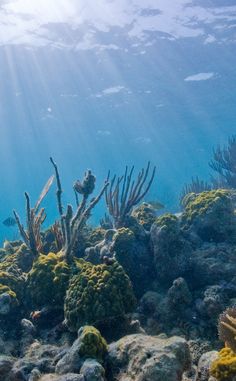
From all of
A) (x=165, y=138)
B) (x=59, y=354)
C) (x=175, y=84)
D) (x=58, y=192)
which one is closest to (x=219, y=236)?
(x=58, y=192)

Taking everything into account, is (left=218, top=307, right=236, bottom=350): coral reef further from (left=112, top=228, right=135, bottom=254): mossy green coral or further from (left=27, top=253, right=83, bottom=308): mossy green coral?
(left=112, top=228, right=135, bottom=254): mossy green coral

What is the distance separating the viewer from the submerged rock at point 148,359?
325 centimetres

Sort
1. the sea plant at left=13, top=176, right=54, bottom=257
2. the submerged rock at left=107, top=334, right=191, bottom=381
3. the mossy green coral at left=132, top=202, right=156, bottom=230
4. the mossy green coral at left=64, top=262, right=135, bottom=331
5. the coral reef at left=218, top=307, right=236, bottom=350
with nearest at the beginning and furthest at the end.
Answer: the submerged rock at left=107, top=334, right=191, bottom=381 → the coral reef at left=218, top=307, right=236, bottom=350 → the mossy green coral at left=64, top=262, right=135, bottom=331 → the sea plant at left=13, top=176, right=54, bottom=257 → the mossy green coral at left=132, top=202, right=156, bottom=230

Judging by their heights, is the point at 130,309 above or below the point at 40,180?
below

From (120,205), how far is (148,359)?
496 cm

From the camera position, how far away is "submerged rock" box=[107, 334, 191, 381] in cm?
325

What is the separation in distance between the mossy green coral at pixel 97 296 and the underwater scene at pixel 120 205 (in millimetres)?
17

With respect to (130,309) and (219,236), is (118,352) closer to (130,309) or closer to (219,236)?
(130,309)

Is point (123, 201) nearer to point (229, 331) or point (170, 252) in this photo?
point (170, 252)

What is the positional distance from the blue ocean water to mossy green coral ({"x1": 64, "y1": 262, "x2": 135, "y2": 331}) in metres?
16.8

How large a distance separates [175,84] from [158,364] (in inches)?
1107

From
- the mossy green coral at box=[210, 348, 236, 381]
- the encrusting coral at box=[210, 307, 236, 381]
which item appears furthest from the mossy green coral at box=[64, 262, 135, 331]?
the mossy green coral at box=[210, 348, 236, 381]

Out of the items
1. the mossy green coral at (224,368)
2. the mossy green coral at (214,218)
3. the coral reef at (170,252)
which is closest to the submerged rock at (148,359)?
the mossy green coral at (224,368)

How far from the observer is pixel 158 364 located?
3.29 m
